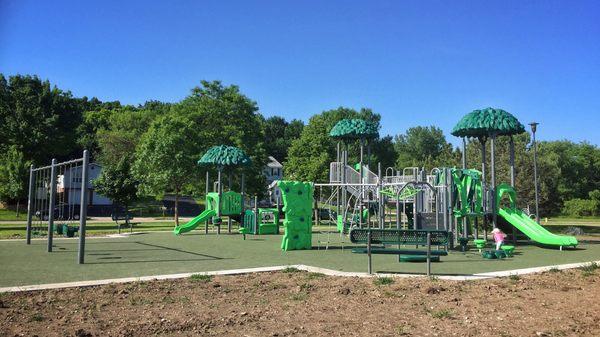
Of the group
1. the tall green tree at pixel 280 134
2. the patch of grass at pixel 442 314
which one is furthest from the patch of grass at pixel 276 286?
the tall green tree at pixel 280 134

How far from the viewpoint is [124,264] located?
1199 centimetres

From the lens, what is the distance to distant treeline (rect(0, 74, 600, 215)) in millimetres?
34312

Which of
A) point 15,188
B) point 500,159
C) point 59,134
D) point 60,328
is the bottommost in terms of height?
point 60,328

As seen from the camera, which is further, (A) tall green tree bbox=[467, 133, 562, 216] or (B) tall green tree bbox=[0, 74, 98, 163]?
(B) tall green tree bbox=[0, 74, 98, 163]

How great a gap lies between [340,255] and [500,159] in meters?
38.1

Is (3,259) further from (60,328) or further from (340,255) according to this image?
(340,255)

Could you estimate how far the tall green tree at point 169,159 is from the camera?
106 feet

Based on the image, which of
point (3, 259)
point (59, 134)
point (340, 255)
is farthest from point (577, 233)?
point (59, 134)

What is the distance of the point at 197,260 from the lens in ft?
42.6

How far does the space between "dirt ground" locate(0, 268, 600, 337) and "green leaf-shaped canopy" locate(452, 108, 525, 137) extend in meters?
11.8

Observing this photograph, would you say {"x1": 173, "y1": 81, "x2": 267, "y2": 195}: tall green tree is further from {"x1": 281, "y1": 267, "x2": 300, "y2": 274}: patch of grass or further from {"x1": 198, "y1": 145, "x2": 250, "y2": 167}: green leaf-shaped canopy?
{"x1": 281, "y1": 267, "x2": 300, "y2": 274}: patch of grass

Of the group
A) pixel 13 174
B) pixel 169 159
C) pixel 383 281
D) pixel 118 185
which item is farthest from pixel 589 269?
pixel 13 174

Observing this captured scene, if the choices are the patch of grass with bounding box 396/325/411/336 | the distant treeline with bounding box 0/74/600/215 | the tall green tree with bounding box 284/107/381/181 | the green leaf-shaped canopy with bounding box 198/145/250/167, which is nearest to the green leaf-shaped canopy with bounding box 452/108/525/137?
the distant treeline with bounding box 0/74/600/215

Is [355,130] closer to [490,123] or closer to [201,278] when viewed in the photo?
[490,123]
